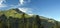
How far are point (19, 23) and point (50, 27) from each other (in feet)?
9.90

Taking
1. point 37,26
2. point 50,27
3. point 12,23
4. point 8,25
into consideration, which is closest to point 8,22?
point 8,25

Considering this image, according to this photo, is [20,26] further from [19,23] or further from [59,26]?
[59,26]

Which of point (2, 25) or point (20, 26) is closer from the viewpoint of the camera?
point (2, 25)

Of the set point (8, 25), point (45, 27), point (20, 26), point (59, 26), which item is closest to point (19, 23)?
point (20, 26)

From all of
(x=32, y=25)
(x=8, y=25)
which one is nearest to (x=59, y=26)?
(x=32, y=25)

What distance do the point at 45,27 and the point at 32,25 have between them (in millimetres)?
1228

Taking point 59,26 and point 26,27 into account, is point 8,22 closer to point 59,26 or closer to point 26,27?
point 26,27

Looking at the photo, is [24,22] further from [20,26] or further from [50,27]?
[50,27]

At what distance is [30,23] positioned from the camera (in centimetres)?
1630

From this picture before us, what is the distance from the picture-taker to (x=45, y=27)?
15.6 meters

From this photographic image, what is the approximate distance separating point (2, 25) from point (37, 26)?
322cm

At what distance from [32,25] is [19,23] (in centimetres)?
139

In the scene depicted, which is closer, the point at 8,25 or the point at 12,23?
the point at 8,25

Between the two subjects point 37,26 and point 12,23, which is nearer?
point 37,26
